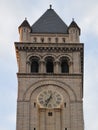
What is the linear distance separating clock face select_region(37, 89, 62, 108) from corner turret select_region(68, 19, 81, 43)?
811 cm

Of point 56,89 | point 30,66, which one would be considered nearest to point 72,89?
point 56,89

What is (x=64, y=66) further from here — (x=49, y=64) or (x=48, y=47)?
(x=48, y=47)

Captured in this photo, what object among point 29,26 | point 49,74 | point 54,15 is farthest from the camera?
point 54,15

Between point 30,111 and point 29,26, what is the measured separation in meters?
12.8

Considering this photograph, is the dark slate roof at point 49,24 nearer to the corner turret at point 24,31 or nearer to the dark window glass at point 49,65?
the corner turret at point 24,31

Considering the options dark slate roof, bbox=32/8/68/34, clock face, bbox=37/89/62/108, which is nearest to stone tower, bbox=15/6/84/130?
clock face, bbox=37/89/62/108

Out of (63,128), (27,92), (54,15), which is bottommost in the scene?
(63,128)

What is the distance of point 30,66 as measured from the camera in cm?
6712

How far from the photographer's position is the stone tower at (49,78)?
62562mm

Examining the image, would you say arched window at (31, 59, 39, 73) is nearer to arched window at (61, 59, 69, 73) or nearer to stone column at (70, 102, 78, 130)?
arched window at (61, 59, 69, 73)

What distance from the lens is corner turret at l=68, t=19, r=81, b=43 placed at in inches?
2724

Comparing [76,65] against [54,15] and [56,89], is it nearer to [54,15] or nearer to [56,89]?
[56,89]

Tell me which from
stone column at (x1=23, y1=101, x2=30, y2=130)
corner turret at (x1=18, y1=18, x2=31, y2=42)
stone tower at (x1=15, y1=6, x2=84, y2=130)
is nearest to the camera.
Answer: stone column at (x1=23, y1=101, x2=30, y2=130)

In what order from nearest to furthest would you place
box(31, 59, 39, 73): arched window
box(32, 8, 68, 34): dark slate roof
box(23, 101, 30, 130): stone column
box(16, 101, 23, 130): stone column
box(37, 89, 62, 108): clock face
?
box(16, 101, 23, 130): stone column < box(23, 101, 30, 130): stone column < box(37, 89, 62, 108): clock face < box(31, 59, 39, 73): arched window < box(32, 8, 68, 34): dark slate roof
